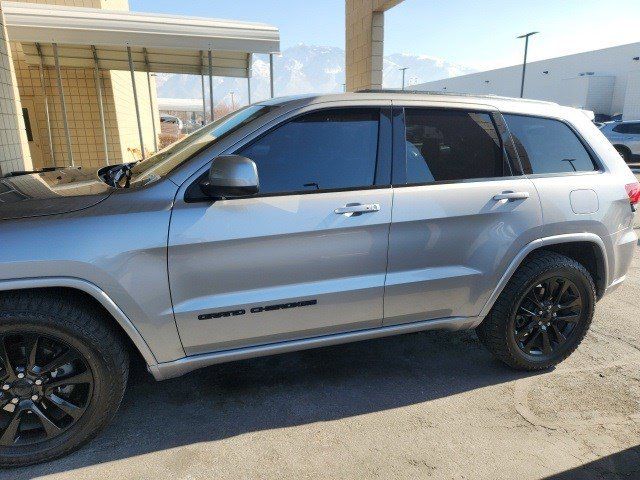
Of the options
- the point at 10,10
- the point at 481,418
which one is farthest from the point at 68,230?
the point at 10,10

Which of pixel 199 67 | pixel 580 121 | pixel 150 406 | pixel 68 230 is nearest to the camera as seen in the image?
pixel 68 230

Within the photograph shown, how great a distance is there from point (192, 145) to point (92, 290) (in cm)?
108

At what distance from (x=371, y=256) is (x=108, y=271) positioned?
1404 mm

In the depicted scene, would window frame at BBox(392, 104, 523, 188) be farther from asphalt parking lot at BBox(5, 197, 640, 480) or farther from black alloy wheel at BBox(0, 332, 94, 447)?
black alloy wheel at BBox(0, 332, 94, 447)

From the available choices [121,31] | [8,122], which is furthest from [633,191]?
[121,31]

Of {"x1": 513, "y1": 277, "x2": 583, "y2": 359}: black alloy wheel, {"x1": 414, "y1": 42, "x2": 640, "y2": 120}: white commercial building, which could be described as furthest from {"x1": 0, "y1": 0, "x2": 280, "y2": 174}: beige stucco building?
{"x1": 414, "y1": 42, "x2": 640, "y2": 120}: white commercial building

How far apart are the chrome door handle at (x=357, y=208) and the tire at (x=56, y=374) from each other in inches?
54.5

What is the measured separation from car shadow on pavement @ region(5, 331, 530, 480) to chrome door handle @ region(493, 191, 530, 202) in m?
1.27

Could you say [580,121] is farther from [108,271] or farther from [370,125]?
[108,271]

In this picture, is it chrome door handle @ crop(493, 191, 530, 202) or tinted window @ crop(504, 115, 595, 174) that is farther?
tinted window @ crop(504, 115, 595, 174)

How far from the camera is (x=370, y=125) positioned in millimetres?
2775

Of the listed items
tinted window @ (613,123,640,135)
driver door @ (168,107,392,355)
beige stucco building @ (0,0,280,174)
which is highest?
beige stucco building @ (0,0,280,174)

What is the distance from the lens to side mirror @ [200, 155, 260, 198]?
7.41 ft

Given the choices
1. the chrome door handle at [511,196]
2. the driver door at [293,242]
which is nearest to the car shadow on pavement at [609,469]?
the driver door at [293,242]
